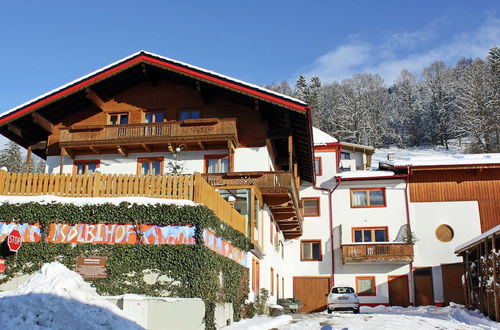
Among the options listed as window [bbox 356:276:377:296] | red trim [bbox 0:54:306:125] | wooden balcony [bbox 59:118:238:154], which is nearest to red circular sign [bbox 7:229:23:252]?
wooden balcony [bbox 59:118:238:154]

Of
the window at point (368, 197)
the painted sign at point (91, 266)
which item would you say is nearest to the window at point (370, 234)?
the window at point (368, 197)

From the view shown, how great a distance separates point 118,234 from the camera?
13.0 meters

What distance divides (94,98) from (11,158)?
3874cm

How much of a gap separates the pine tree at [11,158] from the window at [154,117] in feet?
123

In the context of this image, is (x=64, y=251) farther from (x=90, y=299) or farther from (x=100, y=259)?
(x=90, y=299)

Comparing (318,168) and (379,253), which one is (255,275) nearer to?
(379,253)

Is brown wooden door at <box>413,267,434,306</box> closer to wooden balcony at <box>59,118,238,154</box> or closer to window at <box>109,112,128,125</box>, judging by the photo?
wooden balcony at <box>59,118,238,154</box>

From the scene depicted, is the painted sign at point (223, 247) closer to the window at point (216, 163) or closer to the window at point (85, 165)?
the window at point (216, 163)

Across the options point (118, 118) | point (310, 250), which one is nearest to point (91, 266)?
point (118, 118)

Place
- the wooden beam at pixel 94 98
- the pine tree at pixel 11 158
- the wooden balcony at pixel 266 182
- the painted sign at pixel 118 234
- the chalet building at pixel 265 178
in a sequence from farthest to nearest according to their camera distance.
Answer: the pine tree at pixel 11 158 < the wooden beam at pixel 94 98 < the wooden balcony at pixel 266 182 < the chalet building at pixel 265 178 < the painted sign at pixel 118 234

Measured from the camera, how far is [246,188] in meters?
20.1

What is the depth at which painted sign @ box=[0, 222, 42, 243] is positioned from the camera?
1323 centimetres

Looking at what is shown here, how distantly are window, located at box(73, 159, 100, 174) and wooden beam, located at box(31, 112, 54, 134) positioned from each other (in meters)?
2.20

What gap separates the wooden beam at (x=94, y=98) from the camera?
77.3 ft
